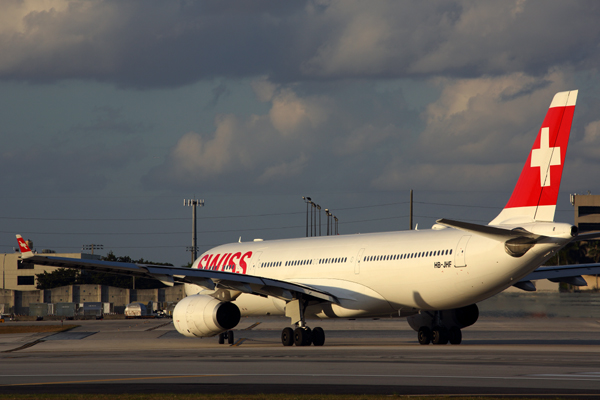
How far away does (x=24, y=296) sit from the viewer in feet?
343

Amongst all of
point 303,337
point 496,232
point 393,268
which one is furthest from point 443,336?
point 496,232

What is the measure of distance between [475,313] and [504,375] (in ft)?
44.3

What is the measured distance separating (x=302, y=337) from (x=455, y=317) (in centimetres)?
586

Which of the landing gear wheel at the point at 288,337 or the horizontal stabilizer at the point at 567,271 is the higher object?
the horizontal stabilizer at the point at 567,271

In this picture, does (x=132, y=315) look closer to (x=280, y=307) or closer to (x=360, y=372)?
(x=280, y=307)

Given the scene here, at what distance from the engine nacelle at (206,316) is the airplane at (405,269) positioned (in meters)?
0.04

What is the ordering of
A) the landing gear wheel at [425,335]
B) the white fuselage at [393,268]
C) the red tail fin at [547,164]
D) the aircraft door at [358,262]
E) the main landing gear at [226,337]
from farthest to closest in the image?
the main landing gear at [226,337]
the landing gear wheel at [425,335]
the aircraft door at [358,262]
the white fuselage at [393,268]
the red tail fin at [547,164]

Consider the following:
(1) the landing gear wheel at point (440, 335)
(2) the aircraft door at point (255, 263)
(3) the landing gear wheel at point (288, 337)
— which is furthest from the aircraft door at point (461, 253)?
(2) the aircraft door at point (255, 263)

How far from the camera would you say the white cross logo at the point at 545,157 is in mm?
23250

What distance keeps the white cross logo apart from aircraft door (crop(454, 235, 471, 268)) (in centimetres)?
298

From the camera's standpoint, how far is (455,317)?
28.9 metres

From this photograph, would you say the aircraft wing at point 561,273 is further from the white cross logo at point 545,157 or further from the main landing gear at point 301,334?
the main landing gear at point 301,334

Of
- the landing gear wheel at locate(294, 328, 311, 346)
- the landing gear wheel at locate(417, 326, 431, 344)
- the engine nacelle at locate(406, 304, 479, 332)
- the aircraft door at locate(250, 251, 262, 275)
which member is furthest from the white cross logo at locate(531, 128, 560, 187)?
the aircraft door at locate(250, 251, 262, 275)

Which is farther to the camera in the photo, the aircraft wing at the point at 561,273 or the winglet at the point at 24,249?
the aircraft wing at the point at 561,273
